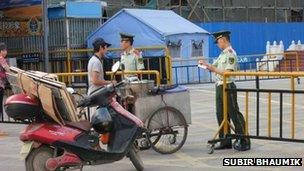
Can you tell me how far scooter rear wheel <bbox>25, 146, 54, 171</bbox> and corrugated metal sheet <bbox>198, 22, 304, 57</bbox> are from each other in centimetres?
1869

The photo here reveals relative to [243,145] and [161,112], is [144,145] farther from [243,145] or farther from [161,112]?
[243,145]

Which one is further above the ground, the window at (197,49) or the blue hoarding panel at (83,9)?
the blue hoarding panel at (83,9)

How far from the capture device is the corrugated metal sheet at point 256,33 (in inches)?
1067

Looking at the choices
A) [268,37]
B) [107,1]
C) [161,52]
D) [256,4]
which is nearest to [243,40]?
[268,37]

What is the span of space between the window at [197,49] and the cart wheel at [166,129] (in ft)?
41.9

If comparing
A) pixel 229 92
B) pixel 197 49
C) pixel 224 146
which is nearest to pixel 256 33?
pixel 197 49

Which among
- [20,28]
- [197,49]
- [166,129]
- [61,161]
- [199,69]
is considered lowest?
[61,161]

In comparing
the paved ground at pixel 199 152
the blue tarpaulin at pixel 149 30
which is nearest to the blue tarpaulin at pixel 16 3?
the blue tarpaulin at pixel 149 30

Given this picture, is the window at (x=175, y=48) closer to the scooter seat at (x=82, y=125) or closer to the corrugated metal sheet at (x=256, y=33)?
the corrugated metal sheet at (x=256, y=33)

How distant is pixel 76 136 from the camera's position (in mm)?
6773

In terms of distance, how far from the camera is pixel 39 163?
22.3 feet

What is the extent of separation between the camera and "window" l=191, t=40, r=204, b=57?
69.9ft

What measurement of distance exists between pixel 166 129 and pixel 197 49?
13294 millimetres

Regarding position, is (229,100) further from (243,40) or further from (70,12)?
(243,40)
